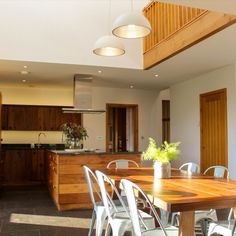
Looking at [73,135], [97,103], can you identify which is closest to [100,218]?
[73,135]

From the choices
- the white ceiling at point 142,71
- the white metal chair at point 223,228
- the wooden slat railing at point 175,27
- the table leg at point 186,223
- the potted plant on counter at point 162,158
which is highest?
the wooden slat railing at point 175,27

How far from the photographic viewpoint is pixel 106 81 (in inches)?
297

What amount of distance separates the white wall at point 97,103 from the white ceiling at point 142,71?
434mm

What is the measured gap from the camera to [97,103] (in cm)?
827

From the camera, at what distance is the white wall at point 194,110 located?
5762 mm

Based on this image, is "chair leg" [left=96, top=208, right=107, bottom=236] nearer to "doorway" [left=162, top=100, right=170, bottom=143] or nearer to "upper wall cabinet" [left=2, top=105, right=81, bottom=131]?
"upper wall cabinet" [left=2, top=105, right=81, bottom=131]

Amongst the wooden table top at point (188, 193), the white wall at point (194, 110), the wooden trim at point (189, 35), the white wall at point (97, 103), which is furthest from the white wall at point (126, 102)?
the wooden table top at point (188, 193)

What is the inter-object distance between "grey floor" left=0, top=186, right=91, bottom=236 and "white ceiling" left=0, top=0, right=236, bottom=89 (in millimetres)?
2464

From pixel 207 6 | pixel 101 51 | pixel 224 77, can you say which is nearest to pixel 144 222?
pixel 207 6

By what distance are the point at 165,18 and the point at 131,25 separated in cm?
235

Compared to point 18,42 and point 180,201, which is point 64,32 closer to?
point 18,42

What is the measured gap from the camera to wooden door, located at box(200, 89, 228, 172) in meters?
6.01

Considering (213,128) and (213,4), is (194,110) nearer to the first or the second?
(213,128)

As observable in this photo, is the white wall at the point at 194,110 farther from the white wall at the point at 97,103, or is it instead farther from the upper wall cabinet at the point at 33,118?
the upper wall cabinet at the point at 33,118
